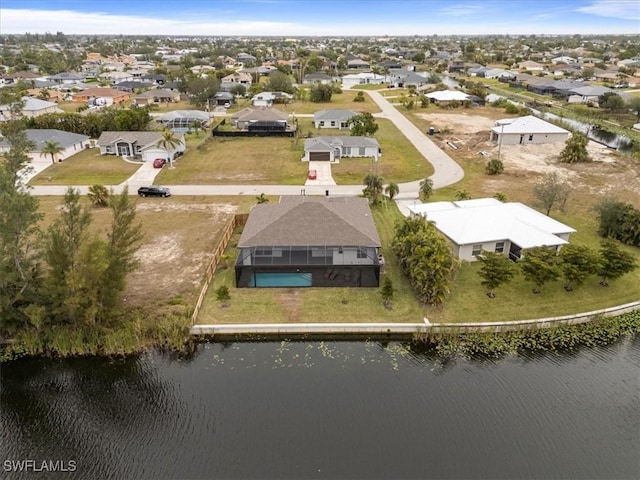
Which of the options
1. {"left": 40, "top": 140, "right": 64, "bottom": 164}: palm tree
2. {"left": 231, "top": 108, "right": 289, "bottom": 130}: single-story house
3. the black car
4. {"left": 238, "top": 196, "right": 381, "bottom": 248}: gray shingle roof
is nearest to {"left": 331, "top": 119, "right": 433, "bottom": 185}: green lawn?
{"left": 231, "top": 108, "right": 289, "bottom": 130}: single-story house

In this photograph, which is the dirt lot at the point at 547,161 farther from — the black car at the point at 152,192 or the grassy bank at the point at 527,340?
the black car at the point at 152,192

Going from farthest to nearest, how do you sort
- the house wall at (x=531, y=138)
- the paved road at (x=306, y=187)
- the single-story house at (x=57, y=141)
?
the house wall at (x=531, y=138)
the single-story house at (x=57, y=141)
the paved road at (x=306, y=187)

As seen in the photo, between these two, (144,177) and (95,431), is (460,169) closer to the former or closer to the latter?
(144,177)

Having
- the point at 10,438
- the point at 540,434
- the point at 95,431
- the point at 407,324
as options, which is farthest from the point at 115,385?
the point at 540,434

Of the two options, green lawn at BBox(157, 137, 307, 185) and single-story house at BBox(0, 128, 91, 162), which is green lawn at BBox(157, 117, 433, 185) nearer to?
green lawn at BBox(157, 137, 307, 185)

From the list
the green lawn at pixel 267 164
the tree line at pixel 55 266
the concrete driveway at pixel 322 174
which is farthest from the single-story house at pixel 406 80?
the tree line at pixel 55 266

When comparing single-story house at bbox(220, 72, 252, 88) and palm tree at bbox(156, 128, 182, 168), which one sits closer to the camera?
Answer: palm tree at bbox(156, 128, 182, 168)
